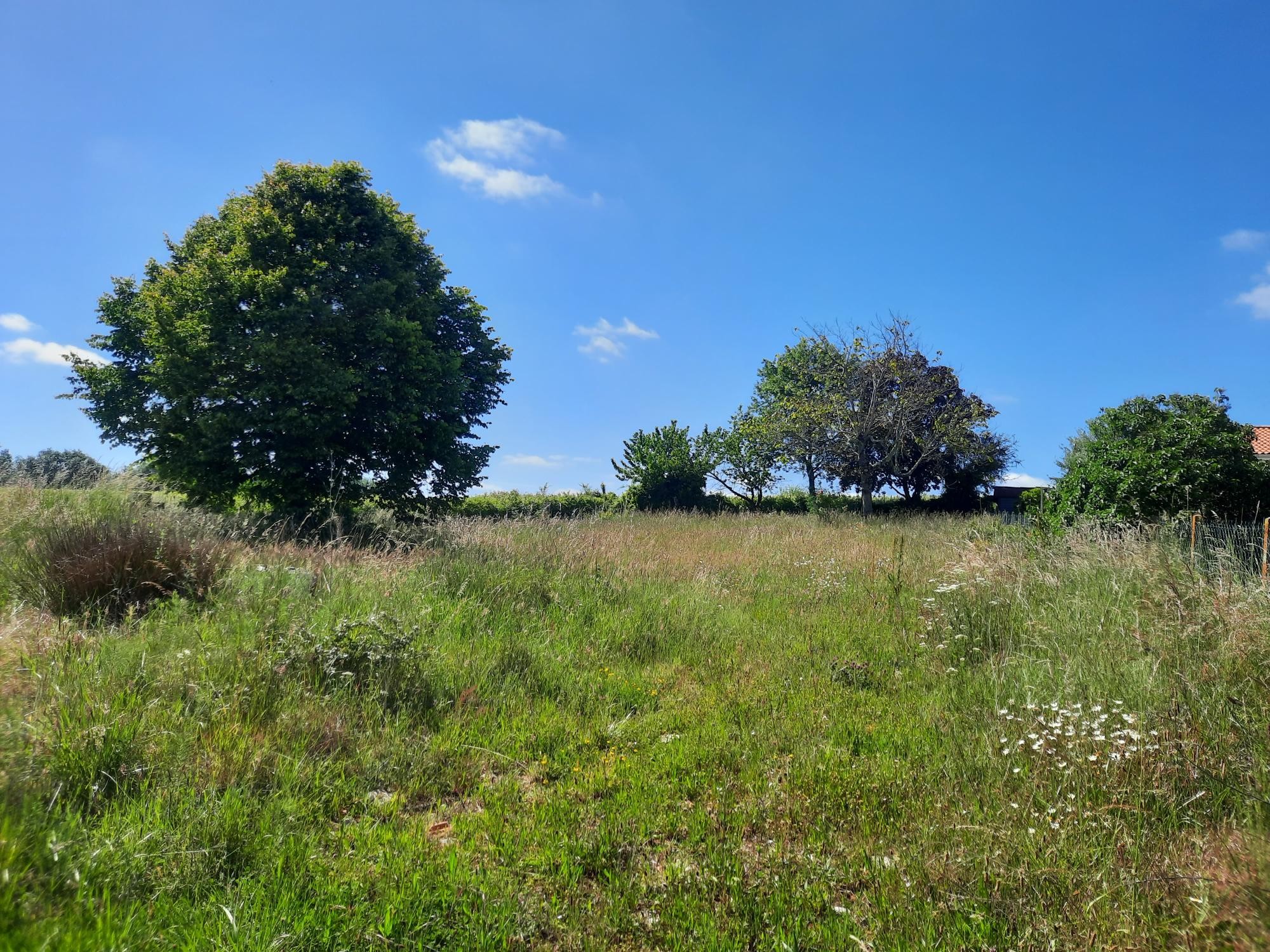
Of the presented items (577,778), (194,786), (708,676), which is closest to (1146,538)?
(708,676)

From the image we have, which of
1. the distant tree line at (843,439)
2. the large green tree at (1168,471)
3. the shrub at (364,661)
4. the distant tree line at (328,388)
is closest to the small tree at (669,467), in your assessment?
the distant tree line at (843,439)

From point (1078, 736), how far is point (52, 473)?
49.0 feet

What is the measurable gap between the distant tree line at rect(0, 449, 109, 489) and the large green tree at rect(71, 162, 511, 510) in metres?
2.39

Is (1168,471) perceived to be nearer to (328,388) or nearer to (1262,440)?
(328,388)

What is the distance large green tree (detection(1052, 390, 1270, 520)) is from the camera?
33.4ft

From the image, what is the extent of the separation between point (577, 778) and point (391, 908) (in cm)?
129

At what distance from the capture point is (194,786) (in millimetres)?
2799

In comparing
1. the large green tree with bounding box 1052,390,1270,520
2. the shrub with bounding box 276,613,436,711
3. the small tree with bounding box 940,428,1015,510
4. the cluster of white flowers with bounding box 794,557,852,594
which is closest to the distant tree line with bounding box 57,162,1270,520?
the large green tree with bounding box 1052,390,1270,520

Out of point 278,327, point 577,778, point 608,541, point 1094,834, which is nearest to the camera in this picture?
point 1094,834

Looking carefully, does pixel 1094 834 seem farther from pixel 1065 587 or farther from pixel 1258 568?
pixel 1258 568

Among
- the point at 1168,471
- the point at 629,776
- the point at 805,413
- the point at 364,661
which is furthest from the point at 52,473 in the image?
the point at 805,413

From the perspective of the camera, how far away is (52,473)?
35.8 ft

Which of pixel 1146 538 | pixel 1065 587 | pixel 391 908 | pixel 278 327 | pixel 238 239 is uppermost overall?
pixel 238 239

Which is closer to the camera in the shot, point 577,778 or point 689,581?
point 577,778
